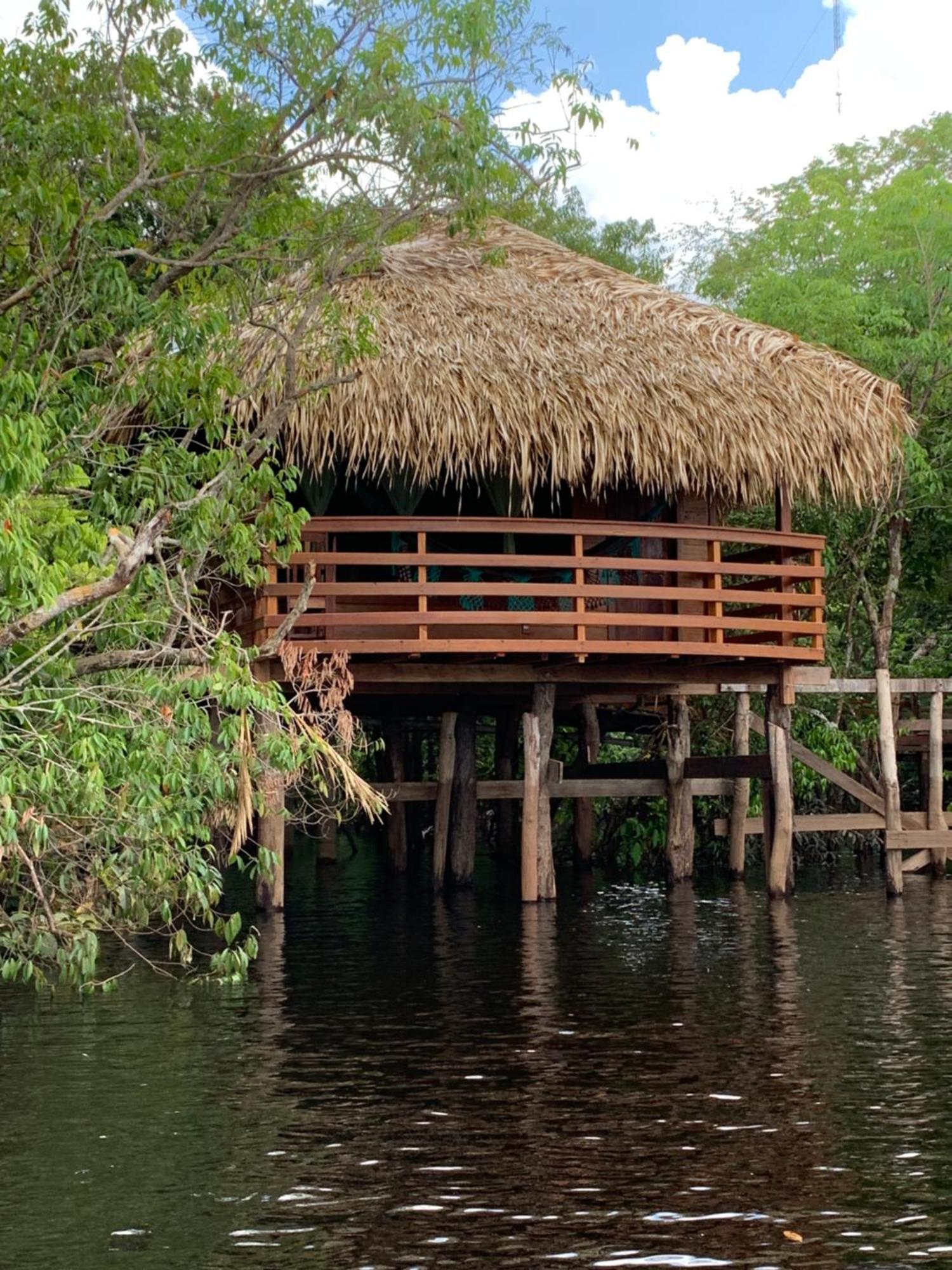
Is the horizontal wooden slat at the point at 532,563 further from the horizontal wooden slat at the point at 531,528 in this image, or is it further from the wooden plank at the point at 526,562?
the horizontal wooden slat at the point at 531,528

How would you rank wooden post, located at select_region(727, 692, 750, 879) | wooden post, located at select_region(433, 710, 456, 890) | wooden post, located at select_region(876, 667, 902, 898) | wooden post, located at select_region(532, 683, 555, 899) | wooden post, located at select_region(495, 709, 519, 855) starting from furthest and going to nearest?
wooden post, located at select_region(495, 709, 519, 855), wooden post, located at select_region(727, 692, 750, 879), wooden post, located at select_region(433, 710, 456, 890), wooden post, located at select_region(876, 667, 902, 898), wooden post, located at select_region(532, 683, 555, 899)

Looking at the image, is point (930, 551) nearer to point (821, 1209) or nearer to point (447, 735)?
point (447, 735)

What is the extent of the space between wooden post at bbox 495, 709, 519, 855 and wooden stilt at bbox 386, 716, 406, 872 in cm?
128

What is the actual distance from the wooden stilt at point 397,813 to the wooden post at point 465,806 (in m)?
2.24

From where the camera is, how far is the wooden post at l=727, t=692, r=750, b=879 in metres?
18.6

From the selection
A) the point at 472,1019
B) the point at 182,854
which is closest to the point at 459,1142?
the point at 182,854

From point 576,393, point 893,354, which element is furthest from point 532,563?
point 893,354

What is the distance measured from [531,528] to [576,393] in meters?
1.31

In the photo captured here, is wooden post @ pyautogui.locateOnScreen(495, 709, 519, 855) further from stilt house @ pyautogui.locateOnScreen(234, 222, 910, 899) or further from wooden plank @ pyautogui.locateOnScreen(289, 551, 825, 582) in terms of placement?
wooden plank @ pyautogui.locateOnScreen(289, 551, 825, 582)

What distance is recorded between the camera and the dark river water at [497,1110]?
596 centimetres

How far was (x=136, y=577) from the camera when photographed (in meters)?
9.70

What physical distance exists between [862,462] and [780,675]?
2.17m

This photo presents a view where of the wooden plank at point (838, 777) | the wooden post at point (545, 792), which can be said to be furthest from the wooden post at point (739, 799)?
the wooden post at point (545, 792)

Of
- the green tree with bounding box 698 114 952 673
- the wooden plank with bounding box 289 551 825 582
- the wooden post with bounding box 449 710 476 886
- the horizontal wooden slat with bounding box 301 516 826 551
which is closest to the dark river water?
the wooden plank with bounding box 289 551 825 582
